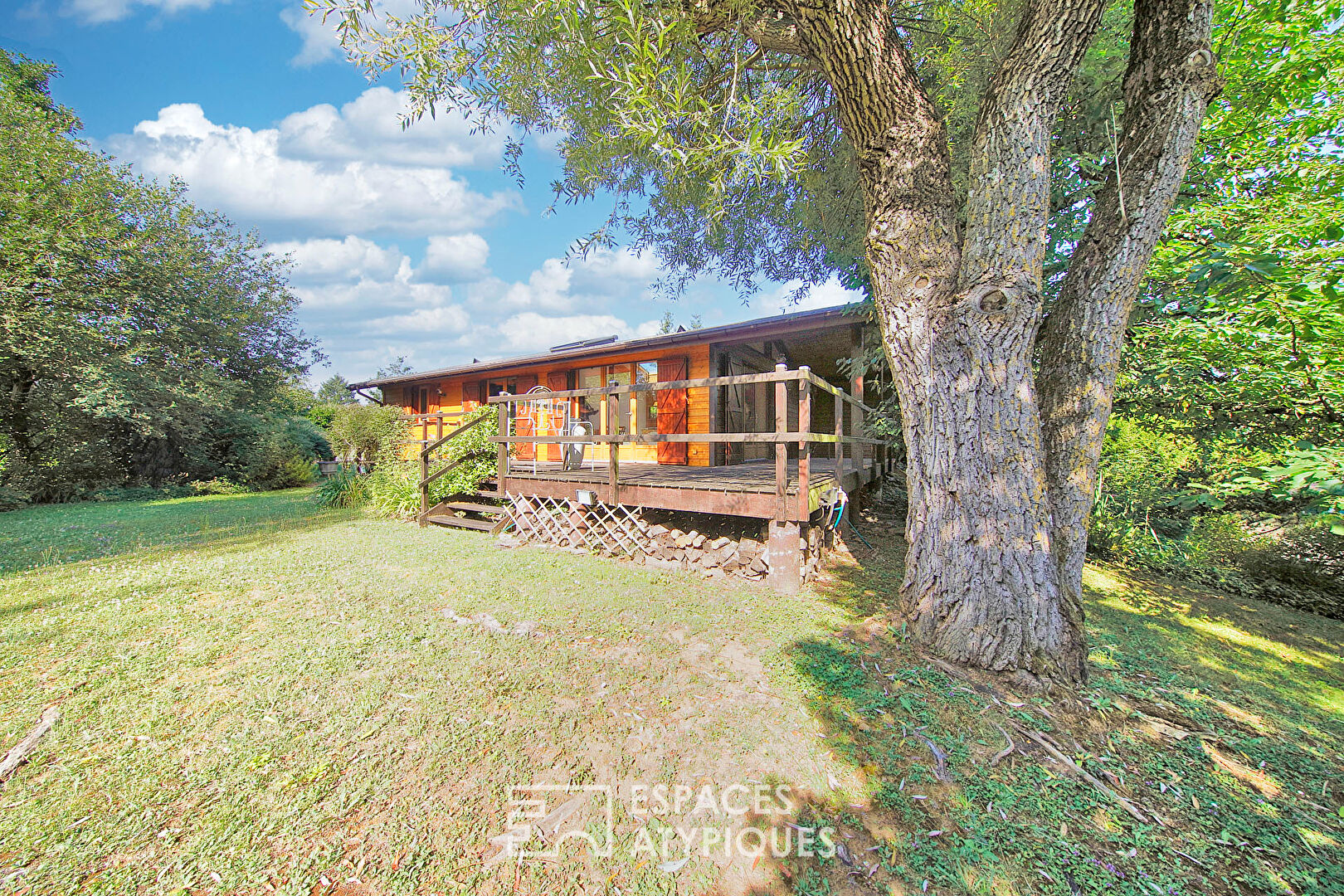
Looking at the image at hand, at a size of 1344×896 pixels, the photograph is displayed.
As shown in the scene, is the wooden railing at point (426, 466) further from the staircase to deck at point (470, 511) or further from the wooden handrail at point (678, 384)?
the wooden handrail at point (678, 384)

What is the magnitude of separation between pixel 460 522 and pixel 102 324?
42.2 feet

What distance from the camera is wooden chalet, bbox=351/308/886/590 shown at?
4648 mm

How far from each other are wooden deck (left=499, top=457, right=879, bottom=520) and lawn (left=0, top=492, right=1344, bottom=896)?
0.95 metres

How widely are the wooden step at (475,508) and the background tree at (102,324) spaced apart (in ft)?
35.2

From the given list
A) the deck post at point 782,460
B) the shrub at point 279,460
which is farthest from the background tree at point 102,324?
the deck post at point 782,460

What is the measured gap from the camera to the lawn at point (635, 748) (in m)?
1.64

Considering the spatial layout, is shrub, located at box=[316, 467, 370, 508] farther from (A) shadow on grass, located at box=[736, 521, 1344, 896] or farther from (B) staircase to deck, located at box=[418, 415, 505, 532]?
(A) shadow on grass, located at box=[736, 521, 1344, 896]

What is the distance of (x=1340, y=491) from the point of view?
106 inches

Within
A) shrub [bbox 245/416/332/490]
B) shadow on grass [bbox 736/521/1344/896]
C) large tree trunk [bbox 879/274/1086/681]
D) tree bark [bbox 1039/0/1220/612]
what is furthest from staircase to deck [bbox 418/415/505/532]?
shrub [bbox 245/416/332/490]

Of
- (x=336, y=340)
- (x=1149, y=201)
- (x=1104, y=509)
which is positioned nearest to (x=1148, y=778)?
(x=1149, y=201)

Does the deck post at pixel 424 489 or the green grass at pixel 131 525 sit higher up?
the deck post at pixel 424 489

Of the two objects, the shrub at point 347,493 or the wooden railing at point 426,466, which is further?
the shrub at point 347,493

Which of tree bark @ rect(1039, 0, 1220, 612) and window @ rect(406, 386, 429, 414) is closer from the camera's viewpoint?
tree bark @ rect(1039, 0, 1220, 612)

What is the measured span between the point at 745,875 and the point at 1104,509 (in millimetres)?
6262
